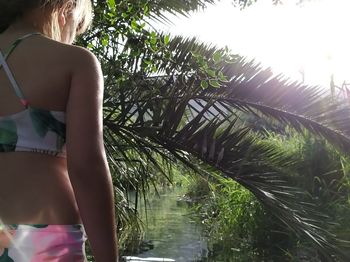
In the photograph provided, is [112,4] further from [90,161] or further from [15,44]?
[90,161]

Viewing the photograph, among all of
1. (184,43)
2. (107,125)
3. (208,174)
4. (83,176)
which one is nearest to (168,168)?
(208,174)

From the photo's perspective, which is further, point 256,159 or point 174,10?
point 174,10

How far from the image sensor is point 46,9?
1.46 m

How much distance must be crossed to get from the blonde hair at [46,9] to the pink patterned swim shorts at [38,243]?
1.71 feet

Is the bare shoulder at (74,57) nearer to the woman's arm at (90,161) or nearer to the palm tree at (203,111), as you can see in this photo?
the woman's arm at (90,161)

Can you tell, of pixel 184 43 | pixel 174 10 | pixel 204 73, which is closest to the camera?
pixel 204 73

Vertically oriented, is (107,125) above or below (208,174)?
above

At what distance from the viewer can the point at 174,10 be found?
471 cm

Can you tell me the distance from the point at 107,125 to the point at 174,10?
1.42 meters

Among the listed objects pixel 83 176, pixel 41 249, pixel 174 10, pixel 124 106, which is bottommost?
pixel 41 249

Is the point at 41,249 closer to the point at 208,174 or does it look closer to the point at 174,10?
the point at 208,174

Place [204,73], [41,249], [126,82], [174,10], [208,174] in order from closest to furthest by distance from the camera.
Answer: [41,249]
[204,73]
[126,82]
[208,174]
[174,10]

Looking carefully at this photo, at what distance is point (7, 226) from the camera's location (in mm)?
1272

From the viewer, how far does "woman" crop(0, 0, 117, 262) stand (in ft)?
4.13
